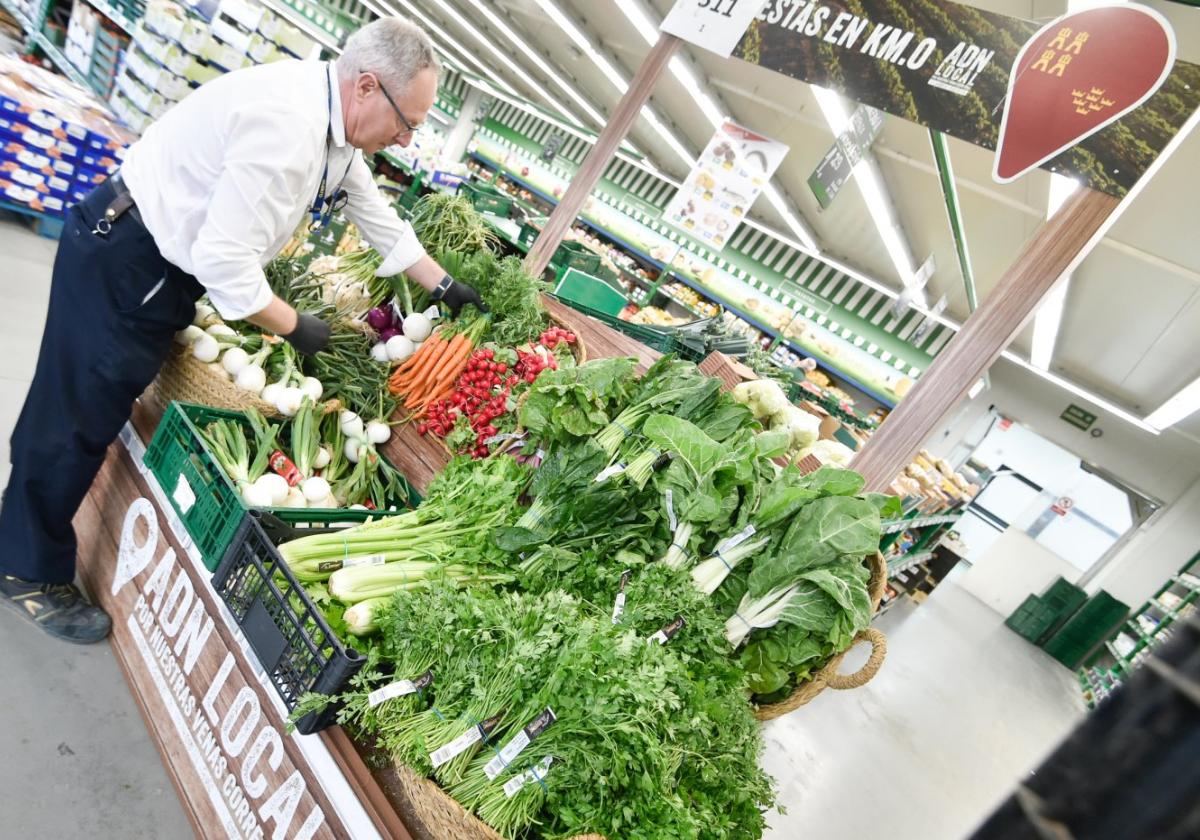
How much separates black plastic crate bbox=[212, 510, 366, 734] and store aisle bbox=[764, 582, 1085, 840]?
1.70m

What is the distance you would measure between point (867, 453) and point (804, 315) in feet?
30.3

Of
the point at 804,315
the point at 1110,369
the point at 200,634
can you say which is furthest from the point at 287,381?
the point at 1110,369

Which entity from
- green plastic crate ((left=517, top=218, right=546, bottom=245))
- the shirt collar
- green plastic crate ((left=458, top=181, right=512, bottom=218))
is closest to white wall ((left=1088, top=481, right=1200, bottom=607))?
green plastic crate ((left=517, top=218, right=546, bottom=245))

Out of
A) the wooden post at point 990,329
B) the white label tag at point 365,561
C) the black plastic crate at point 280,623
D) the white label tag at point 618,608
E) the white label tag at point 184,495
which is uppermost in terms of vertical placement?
the wooden post at point 990,329

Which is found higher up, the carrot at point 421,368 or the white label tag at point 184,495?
the carrot at point 421,368

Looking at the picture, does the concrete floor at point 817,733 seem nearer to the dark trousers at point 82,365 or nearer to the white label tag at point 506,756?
the dark trousers at point 82,365

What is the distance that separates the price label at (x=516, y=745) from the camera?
1251 mm

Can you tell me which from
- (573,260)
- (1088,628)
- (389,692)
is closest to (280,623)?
(389,692)

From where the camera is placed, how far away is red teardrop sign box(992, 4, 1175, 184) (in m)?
2.01

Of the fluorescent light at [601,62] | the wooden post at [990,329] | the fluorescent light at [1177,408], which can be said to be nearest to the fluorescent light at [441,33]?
the fluorescent light at [601,62]

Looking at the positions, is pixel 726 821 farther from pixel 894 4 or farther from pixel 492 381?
pixel 894 4

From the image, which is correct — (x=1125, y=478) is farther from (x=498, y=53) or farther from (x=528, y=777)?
(x=498, y=53)

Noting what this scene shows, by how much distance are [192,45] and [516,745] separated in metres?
6.12

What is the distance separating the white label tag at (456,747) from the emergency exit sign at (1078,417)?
13575mm
